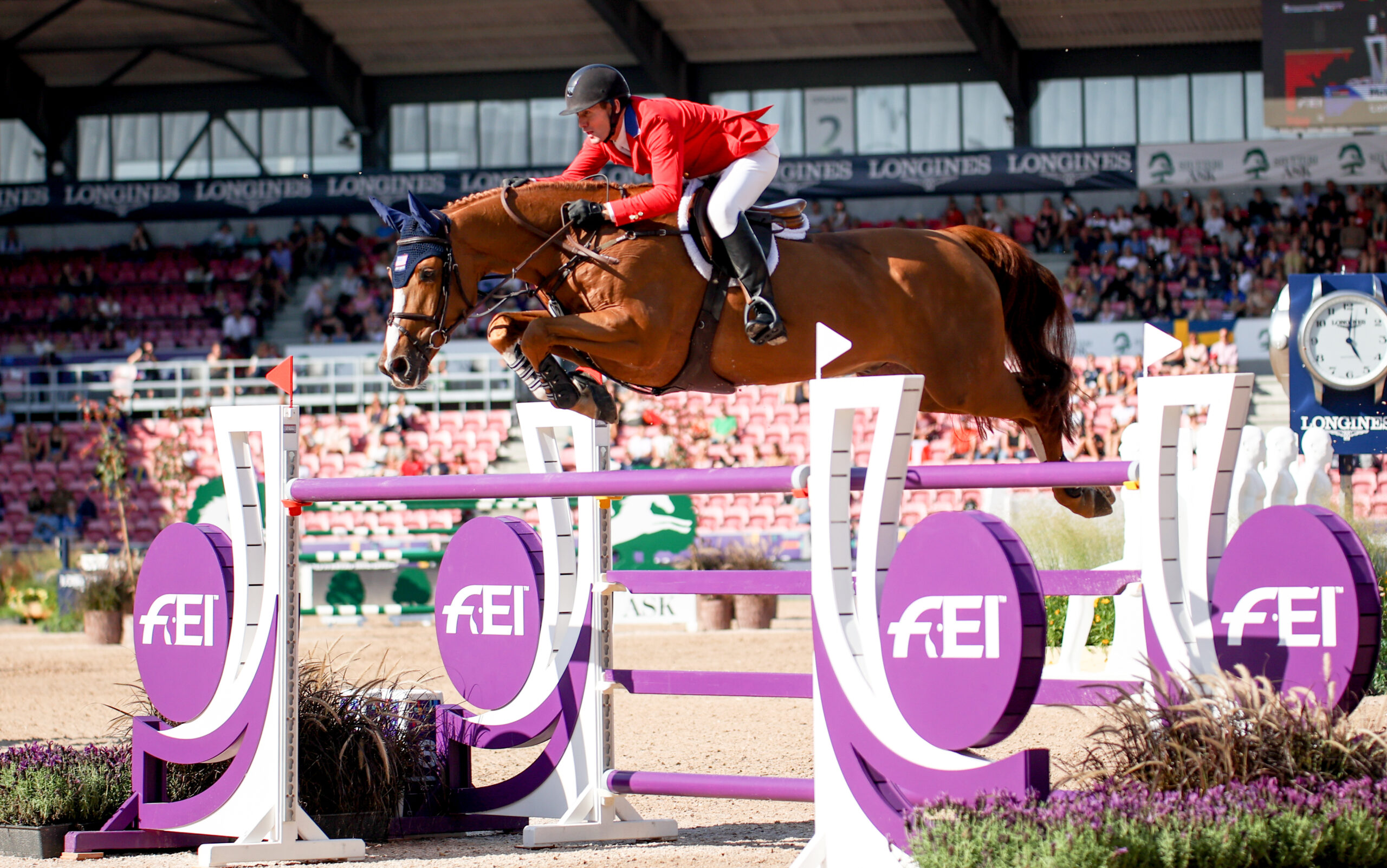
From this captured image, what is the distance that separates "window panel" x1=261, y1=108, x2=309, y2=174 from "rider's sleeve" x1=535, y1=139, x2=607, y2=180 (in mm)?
18017

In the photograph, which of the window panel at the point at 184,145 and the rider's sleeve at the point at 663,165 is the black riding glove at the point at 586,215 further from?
the window panel at the point at 184,145

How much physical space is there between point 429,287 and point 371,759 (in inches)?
56.9

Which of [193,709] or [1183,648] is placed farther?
[193,709]

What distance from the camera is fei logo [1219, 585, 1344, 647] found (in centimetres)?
279

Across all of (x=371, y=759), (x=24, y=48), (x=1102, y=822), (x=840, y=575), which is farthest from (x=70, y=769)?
(x=24, y=48)

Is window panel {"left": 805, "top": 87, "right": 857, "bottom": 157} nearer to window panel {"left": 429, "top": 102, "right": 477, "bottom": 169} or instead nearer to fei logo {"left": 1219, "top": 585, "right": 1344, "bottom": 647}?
window panel {"left": 429, "top": 102, "right": 477, "bottom": 169}

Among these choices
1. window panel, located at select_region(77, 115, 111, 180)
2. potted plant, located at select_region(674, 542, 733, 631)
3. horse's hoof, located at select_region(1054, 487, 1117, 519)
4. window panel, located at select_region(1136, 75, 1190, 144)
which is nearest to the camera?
horse's hoof, located at select_region(1054, 487, 1117, 519)

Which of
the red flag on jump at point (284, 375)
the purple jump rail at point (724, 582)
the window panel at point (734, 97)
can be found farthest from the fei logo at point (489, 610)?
the window panel at point (734, 97)

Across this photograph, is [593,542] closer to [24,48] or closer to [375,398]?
[375,398]

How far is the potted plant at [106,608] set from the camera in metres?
11.6

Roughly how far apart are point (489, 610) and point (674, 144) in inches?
60.7

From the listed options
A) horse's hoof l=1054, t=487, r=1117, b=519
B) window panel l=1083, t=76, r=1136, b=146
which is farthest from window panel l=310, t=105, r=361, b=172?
horse's hoof l=1054, t=487, r=1117, b=519

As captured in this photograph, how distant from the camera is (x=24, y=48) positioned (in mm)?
21453

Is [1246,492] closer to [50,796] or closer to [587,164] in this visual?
[587,164]
